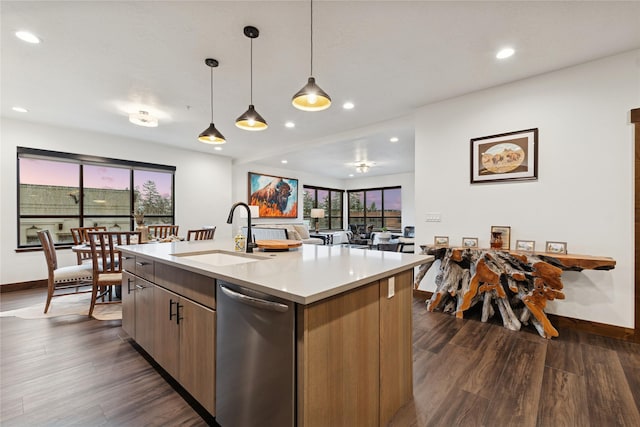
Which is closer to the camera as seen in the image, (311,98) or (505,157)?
(311,98)

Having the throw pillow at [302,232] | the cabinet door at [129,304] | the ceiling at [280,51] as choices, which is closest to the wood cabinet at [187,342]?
the cabinet door at [129,304]

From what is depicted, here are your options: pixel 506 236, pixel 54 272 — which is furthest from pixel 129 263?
pixel 506 236

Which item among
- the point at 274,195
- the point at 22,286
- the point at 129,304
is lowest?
the point at 22,286

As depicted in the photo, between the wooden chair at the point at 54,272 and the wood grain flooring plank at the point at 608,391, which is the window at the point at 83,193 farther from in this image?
the wood grain flooring plank at the point at 608,391

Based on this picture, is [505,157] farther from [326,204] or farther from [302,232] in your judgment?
[326,204]

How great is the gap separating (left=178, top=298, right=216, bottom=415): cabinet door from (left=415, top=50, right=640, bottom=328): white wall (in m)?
3.09

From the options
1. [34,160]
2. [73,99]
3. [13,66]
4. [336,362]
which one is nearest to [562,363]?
[336,362]

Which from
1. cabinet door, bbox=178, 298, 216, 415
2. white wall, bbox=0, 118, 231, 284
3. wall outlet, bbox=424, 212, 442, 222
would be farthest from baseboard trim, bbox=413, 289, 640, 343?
white wall, bbox=0, 118, 231, 284

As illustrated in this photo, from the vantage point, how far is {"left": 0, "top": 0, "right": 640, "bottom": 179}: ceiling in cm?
197

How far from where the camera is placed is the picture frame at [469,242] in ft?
10.8

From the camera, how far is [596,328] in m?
2.64

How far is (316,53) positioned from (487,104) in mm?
2142

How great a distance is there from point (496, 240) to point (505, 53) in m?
1.88

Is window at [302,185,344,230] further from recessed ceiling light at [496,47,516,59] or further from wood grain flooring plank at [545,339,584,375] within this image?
wood grain flooring plank at [545,339,584,375]
